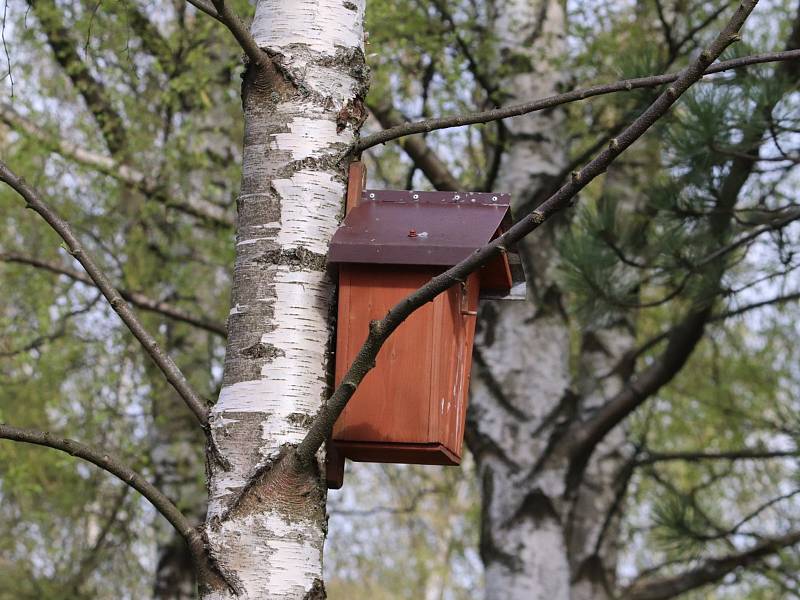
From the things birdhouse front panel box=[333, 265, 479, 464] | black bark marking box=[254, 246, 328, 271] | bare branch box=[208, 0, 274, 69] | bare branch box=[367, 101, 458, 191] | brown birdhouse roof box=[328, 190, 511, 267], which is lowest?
birdhouse front panel box=[333, 265, 479, 464]

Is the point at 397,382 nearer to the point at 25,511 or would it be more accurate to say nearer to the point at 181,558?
the point at 181,558

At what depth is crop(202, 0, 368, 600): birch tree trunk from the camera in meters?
1.75

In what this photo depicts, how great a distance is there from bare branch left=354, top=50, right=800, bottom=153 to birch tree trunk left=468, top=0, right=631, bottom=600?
10.3ft

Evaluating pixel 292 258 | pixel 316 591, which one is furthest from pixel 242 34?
pixel 316 591

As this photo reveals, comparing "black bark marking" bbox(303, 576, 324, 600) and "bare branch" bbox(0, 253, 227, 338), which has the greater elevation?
"bare branch" bbox(0, 253, 227, 338)

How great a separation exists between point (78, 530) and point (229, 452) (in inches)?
276

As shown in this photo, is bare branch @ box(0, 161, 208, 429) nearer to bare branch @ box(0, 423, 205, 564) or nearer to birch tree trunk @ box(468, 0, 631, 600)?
bare branch @ box(0, 423, 205, 564)

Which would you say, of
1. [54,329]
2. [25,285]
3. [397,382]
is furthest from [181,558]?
[397,382]

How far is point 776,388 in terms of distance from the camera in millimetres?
8914

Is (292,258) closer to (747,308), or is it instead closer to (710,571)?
(747,308)

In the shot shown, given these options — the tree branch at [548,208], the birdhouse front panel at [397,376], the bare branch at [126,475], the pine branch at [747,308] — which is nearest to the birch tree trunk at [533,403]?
the pine branch at [747,308]

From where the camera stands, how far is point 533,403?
506 cm

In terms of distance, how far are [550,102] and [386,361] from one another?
1.77 feet

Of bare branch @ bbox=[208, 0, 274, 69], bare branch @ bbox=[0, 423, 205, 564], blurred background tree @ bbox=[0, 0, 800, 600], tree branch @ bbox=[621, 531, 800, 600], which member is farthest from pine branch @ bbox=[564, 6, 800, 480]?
bare branch @ bbox=[0, 423, 205, 564]
